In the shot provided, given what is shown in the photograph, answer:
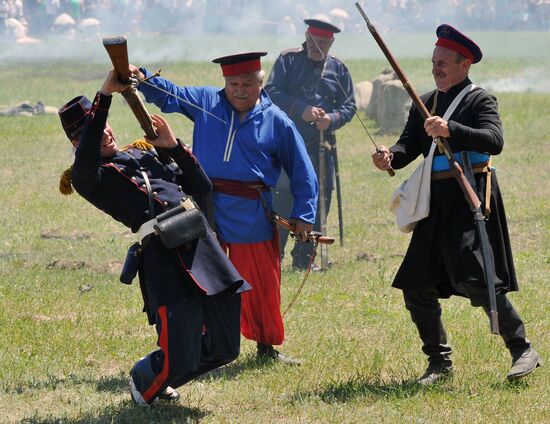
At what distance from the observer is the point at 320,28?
32.7 feet

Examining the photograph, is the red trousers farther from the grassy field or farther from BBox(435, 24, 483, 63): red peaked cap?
BBox(435, 24, 483, 63): red peaked cap

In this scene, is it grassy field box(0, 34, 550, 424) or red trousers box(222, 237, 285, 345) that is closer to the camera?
grassy field box(0, 34, 550, 424)

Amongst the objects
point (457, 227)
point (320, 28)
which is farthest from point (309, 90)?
point (457, 227)

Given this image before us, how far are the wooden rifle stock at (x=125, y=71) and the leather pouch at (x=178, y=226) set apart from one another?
0.38 metres

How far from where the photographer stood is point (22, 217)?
1242cm

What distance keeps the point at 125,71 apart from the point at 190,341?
4.43ft

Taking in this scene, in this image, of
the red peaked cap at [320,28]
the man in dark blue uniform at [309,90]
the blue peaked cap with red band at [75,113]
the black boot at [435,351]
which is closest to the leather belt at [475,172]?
the black boot at [435,351]

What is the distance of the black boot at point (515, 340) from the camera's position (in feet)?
19.9

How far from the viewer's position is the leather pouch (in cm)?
548

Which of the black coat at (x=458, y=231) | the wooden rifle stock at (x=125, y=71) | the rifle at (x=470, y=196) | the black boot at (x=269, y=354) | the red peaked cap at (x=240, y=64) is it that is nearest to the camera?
the wooden rifle stock at (x=125, y=71)

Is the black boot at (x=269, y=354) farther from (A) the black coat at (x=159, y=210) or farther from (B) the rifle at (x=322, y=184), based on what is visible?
(B) the rifle at (x=322, y=184)

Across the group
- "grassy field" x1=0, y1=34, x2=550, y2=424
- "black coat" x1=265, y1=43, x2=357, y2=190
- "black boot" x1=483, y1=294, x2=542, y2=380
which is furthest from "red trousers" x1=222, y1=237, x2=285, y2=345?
"black coat" x1=265, y1=43, x2=357, y2=190

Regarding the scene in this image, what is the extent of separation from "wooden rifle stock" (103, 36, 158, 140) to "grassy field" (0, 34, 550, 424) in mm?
1491

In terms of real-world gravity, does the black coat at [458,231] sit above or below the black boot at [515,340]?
above
